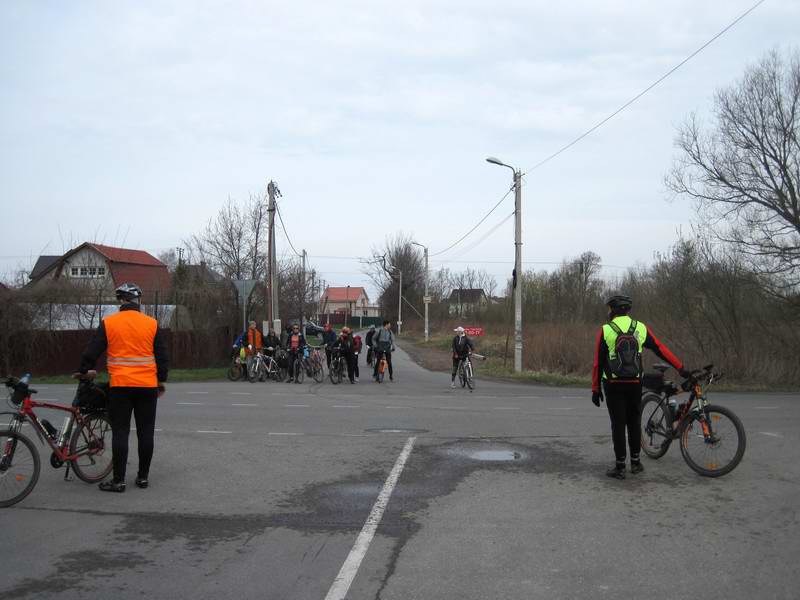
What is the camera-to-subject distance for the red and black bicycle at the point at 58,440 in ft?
19.8

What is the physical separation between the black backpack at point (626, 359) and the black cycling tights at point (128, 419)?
4.52 meters

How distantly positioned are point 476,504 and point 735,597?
8.19ft

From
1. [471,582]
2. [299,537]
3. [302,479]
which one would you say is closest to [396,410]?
[302,479]

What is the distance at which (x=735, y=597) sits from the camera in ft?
13.7

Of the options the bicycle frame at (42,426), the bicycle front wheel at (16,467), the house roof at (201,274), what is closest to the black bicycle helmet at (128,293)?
the bicycle frame at (42,426)

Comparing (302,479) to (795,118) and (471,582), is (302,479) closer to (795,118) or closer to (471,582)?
(471,582)

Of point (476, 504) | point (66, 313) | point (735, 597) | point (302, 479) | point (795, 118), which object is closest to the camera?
point (735, 597)

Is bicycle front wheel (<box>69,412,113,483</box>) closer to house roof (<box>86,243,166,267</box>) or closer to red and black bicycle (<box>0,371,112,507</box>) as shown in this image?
red and black bicycle (<box>0,371,112,507</box>)

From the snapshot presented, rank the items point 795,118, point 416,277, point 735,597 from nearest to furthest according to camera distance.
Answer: point 735,597 < point 795,118 < point 416,277

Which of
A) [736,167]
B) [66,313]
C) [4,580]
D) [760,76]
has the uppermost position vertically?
[760,76]

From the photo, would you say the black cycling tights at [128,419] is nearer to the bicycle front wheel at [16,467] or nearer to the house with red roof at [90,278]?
A: the bicycle front wheel at [16,467]

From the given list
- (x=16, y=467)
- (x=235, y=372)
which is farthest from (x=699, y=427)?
(x=235, y=372)

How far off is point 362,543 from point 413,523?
647 mm

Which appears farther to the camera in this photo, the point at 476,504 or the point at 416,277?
the point at 416,277
